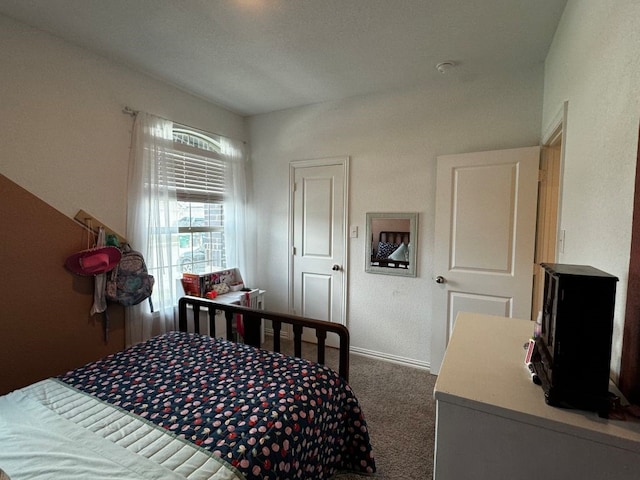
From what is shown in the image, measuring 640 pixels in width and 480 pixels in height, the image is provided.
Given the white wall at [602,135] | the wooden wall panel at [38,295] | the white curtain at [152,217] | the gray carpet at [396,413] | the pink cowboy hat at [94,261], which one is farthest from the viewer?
the white curtain at [152,217]

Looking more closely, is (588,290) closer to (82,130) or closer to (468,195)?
(468,195)

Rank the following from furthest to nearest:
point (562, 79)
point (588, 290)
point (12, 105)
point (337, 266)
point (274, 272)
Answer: point (274, 272) → point (337, 266) → point (12, 105) → point (562, 79) → point (588, 290)

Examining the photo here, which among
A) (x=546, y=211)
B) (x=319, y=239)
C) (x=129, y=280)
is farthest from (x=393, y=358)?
(x=129, y=280)

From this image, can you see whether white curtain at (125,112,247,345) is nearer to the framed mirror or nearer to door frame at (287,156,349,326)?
door frame at (287,156,349,326)

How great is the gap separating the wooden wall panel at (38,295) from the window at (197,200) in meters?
0.84

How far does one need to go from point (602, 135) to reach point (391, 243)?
75.5 inches

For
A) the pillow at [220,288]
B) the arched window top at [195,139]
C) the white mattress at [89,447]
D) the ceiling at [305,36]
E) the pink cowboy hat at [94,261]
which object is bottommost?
the white mattress at [89,447]

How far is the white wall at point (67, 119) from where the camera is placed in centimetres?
187

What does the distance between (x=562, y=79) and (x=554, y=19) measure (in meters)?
0.42

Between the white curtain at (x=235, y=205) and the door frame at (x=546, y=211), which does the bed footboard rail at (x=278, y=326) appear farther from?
the door frame at (x=546, y=211)

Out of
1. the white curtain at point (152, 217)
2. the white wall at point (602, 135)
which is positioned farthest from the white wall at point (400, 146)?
the white curtain at point (152, 217)

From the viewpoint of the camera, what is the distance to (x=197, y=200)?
3.08 meters

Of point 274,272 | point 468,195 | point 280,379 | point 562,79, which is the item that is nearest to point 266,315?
point 280,379

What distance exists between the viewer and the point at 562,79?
1733 millimetres
